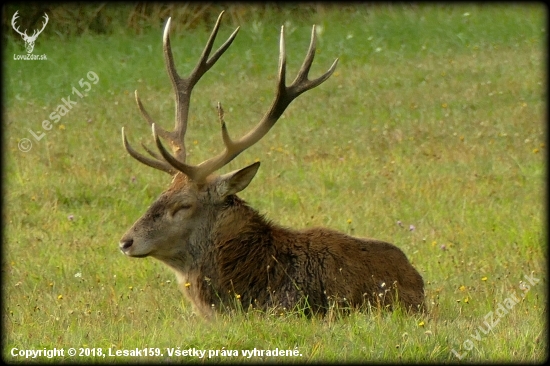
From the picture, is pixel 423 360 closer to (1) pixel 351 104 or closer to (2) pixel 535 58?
(1) pixel 351 104

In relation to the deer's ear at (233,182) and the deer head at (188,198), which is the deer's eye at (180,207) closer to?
the deer head at (188,198)

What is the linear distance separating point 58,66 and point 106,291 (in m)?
11.6

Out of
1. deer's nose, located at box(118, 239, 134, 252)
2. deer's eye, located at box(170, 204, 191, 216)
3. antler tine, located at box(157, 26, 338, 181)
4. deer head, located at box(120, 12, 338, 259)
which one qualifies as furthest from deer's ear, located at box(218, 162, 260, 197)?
deer's nose, located at box(118, 239, 134, 252)

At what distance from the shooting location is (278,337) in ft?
18.6

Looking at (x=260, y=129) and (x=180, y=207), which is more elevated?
(x=260, y=129)

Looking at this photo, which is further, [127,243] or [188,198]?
[188,198]

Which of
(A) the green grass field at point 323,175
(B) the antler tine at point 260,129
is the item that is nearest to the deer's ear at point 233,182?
(B) the antler tine at point 260,129

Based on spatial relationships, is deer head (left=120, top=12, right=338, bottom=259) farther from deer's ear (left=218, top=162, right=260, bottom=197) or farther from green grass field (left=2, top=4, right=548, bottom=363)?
green grass field (left=2, top=4, right=548, bottom=363)

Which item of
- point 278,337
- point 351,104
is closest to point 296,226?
point 278,337

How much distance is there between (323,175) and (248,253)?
16.8 feet

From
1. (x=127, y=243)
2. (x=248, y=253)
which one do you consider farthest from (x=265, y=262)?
(x=127, y=243)

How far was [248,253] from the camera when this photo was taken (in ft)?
22.6

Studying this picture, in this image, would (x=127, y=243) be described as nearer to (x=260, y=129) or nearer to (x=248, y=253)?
(x=248, y=253)

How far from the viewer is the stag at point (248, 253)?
21.9ft
